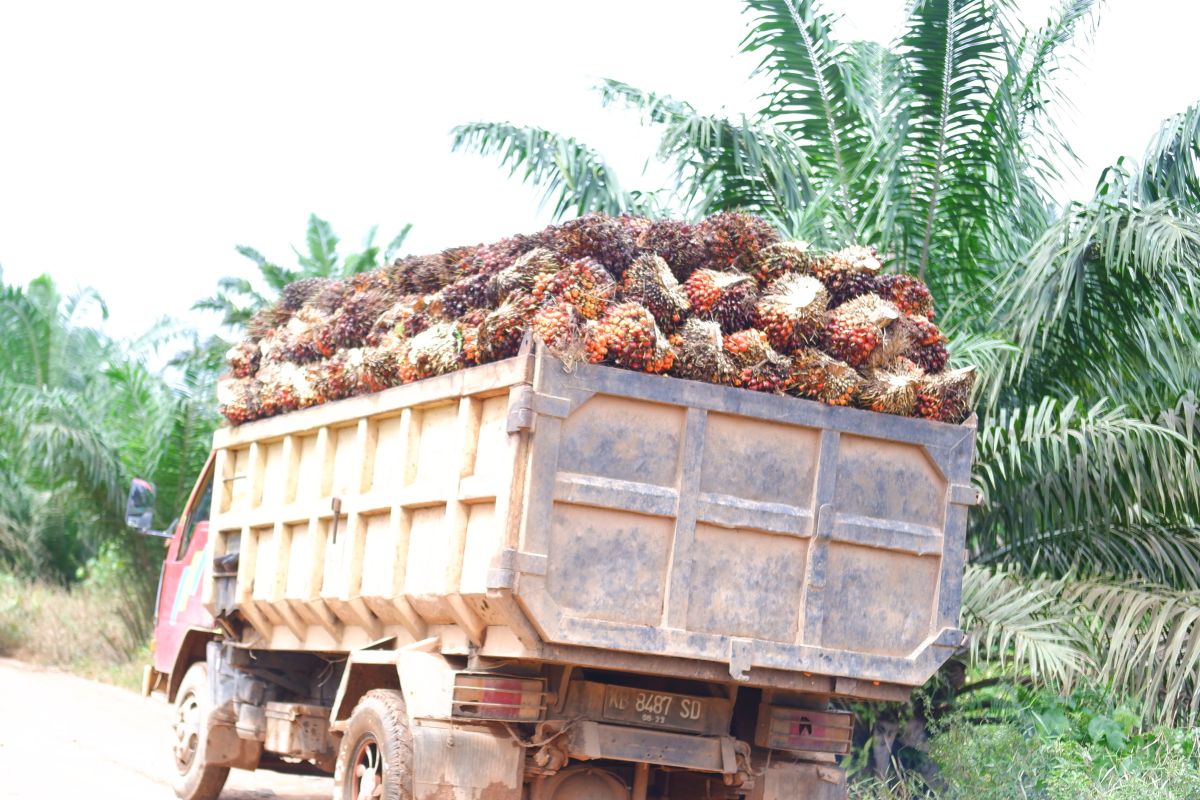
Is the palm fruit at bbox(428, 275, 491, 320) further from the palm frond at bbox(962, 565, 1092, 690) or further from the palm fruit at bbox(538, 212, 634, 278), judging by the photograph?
the palm frond at bbox(962, 565, 1092, 690)

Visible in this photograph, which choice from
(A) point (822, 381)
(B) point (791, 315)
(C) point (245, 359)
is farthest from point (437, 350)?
(C) point (245, 359)

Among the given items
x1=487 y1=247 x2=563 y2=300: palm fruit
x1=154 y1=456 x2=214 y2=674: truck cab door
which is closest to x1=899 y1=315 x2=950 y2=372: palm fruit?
x1=487 y1=247 x2=563 y2=300: palm fruit

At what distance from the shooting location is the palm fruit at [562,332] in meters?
5.87

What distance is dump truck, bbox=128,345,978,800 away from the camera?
231 inches

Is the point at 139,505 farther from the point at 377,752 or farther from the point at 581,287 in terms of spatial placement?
the point at 581,287

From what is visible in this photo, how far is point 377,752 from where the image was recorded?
21.4ft

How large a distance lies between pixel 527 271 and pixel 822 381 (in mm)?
1357

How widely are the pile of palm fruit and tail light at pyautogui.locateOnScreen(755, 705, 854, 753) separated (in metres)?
1.42

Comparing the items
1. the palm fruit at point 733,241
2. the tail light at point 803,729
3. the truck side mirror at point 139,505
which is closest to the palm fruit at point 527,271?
the palm fruit at point 733,241

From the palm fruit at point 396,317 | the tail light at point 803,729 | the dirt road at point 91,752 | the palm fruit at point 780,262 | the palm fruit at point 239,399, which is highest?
the palm fruit at point 780,262

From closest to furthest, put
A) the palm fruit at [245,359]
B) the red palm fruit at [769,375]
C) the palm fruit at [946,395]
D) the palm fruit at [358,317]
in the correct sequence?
the red palm fruit at [769,375] < the palm fruit at [946,395] < the palm fruit at [358,317] < the palm fruit at [245,359]

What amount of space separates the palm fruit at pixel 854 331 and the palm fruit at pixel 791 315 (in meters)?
0.06

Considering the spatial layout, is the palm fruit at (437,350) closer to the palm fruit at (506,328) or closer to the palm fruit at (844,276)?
the palm fruit at (506,328)

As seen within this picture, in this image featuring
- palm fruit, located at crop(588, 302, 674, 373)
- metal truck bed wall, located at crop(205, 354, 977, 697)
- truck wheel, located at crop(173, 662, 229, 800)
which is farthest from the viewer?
truck wheel, located at crop(173, 662, 229, 800)
